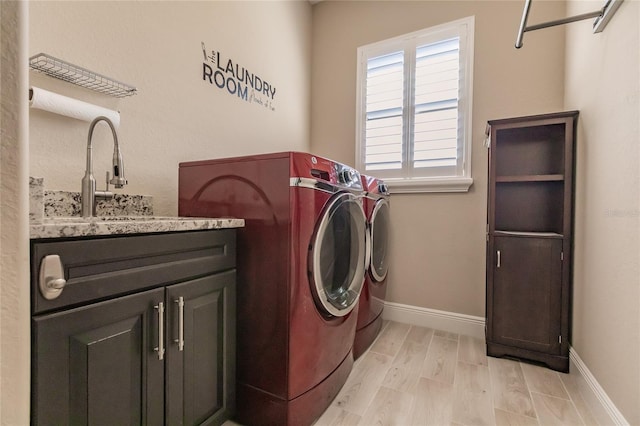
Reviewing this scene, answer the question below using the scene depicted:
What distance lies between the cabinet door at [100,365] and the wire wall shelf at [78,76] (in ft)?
3.10

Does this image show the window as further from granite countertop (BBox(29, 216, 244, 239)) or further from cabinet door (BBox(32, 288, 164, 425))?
cabinet door (BBox(32, 288, 164, 425))

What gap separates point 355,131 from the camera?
2.66 metres

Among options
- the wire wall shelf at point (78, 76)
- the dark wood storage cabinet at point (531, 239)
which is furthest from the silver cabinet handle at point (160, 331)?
the dark wood storage cabinet at point (531, 239)

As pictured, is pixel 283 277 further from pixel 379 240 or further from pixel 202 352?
pixel 379 240

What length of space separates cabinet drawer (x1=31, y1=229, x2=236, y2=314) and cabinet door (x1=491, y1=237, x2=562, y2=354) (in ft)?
5.66

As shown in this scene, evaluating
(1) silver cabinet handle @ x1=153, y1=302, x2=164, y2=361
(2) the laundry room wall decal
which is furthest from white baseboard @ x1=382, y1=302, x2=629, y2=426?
(2) the laundry room wall decal

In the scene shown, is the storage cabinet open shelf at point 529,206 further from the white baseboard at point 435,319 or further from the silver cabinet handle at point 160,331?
the silver cabinet handle at point 160,331

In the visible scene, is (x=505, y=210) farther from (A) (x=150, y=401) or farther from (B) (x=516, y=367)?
(A) (x=150, y=401)

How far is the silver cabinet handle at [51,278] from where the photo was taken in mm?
630

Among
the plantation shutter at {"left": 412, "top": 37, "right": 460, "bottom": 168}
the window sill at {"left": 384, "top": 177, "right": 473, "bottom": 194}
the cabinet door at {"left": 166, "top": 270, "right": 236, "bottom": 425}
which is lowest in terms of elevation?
the cabinet door at {"left": 166, "top": 270, "right": 236, "bottom": 425}

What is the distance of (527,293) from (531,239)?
1.09 feet

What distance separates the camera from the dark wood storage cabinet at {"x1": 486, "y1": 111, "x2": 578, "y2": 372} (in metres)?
1.68

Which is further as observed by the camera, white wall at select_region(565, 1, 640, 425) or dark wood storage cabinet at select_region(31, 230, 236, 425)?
white wall at select_region(565, 1, 640, 425)

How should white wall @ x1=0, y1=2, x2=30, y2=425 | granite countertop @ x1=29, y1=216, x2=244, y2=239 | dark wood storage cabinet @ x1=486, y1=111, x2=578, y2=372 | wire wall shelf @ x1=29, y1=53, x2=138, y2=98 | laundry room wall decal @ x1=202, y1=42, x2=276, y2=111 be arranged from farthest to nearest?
laundry room wall decal @ x1=202, y1=42, x2=276, y2=111
dark wood storage cabinet @ x1=486, y1=111, x2=578, y2=372
wire wall shelf @ x1=29, y1=53, x2=138, y2=98
granite countertop @ x1=29, y1=216, x2=244, y2=239
white wall @ x1=0, y1=2, x2=30, y2=425
